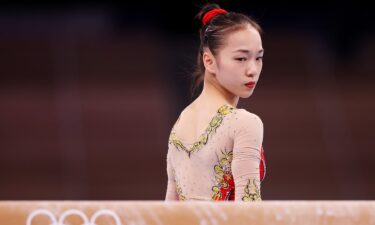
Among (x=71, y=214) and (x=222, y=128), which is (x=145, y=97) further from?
(x=71, y=214)

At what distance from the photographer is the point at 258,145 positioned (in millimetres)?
1554

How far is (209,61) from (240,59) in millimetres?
114

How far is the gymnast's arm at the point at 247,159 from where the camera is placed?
1525 millimetres

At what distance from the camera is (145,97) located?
516 cm

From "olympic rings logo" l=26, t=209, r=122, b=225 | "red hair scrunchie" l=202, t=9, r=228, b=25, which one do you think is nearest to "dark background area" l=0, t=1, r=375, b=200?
"red hair scrunchie" l=202, t=9, r=228, b=25

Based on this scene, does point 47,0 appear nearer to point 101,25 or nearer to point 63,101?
point 101,25

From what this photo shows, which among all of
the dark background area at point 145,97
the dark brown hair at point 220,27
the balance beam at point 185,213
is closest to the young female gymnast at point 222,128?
the dark brown hair at point 220,27

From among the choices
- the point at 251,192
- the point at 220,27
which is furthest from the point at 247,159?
the point at 220,27

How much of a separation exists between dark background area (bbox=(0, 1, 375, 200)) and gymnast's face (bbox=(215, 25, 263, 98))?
10.1ft

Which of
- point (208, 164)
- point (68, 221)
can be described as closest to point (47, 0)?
point (208, 164)

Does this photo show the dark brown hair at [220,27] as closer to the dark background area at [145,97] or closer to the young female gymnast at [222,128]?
the young female gymnast at [222,128]

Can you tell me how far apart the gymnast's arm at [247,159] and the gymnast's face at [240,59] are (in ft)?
0.52

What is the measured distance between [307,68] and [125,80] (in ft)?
5.10

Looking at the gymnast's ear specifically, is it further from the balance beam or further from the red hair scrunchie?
the balance beam
